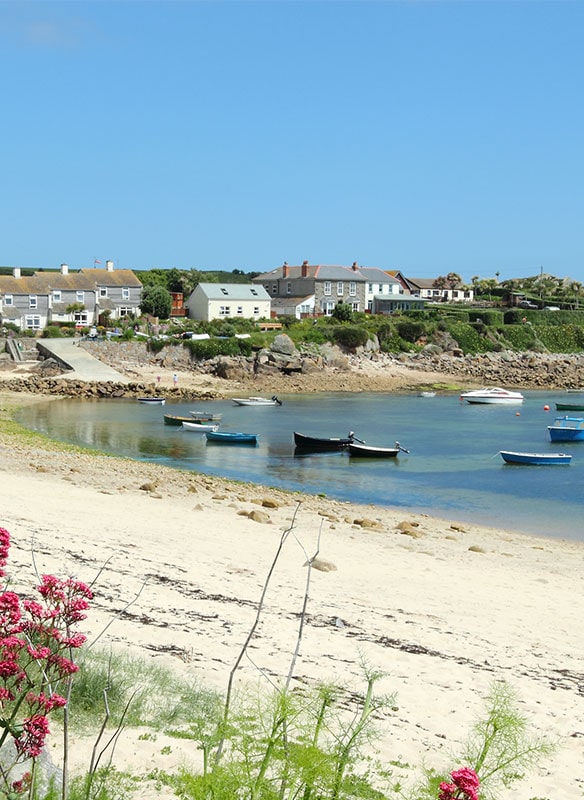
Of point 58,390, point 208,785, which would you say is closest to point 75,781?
point 208,785

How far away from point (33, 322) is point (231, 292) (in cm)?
2133

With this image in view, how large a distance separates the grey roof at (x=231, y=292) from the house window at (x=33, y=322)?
17807 mm

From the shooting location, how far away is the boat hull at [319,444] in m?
41.2

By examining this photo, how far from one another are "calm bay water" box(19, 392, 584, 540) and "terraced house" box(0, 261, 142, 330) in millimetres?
25438

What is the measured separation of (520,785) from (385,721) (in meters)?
1.45

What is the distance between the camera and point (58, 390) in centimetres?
6169

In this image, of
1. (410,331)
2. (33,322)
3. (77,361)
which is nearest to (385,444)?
(77,361)

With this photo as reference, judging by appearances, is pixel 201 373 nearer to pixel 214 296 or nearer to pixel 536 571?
pixel 214 296

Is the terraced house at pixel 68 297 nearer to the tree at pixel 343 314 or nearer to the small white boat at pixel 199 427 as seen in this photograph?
the tree at pixel 343 314

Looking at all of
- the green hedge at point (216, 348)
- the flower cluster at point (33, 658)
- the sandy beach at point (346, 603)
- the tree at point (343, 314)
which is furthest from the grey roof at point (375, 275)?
the flower cluster at point (33, 658)

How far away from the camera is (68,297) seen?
8512 centimetres

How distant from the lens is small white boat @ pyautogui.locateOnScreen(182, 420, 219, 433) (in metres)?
45.5

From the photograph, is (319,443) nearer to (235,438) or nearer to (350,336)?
(235,438)

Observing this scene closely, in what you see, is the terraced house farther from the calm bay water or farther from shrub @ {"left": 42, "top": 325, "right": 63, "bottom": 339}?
the calm bay water
